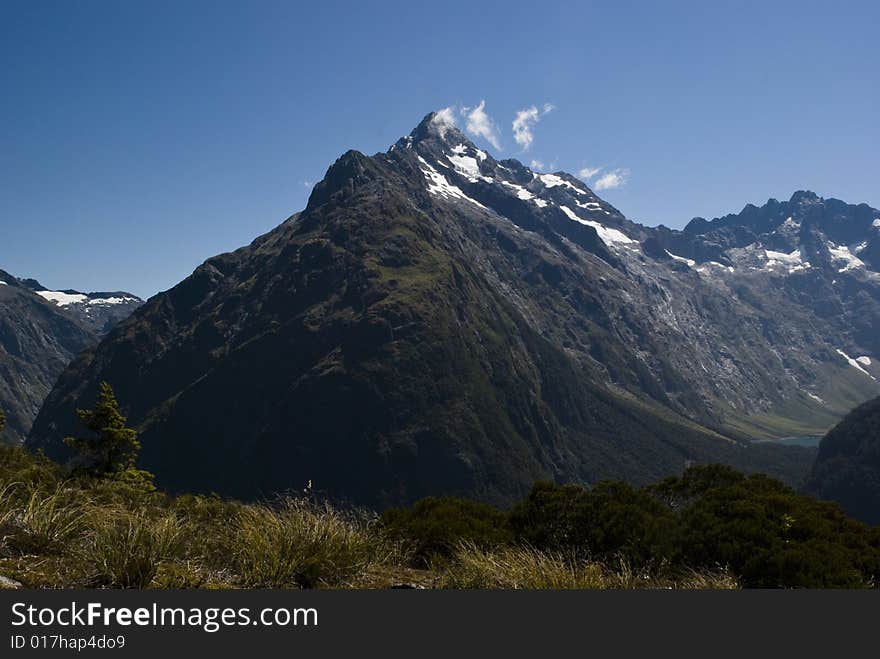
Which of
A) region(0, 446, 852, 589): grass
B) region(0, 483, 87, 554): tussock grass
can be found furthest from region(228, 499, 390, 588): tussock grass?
region(0, 483, 87, 554): tussock grass

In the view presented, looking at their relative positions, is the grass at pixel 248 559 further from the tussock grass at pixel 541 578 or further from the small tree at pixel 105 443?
the small tree at pixel 105 443

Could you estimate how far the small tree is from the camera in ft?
106

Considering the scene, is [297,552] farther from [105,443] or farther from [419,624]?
[105,443]

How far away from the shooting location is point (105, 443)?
32906 millimetres

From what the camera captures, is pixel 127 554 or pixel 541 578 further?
pixel 541 578

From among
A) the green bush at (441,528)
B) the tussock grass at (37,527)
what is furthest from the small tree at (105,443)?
the tussock grass at (37,527)

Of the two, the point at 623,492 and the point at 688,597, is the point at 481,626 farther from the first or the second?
the point at 623,492

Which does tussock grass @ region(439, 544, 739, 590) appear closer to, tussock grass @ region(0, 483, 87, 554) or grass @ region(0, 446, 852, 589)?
grass @ region(0, 446, 852, 589)

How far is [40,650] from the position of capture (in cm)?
746

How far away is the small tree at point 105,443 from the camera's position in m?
32.4

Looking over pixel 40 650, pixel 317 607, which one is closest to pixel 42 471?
pixel 40 650

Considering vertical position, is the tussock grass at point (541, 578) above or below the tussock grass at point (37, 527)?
below

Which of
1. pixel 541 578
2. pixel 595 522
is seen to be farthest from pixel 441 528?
pixel 541 578

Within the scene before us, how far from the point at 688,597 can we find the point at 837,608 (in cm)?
194
